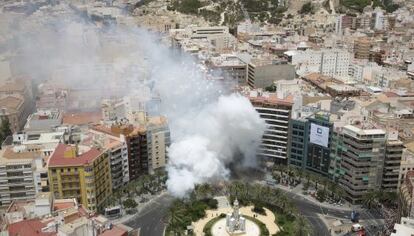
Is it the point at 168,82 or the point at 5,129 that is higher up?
the point at 168,82

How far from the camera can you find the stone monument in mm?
19516

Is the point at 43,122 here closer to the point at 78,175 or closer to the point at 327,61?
the point at 78,175

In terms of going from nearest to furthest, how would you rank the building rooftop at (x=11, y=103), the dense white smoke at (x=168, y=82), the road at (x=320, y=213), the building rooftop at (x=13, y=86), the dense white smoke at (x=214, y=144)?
the road at (x=320, y=213) < the dense white smoke at (x=214, y=144) < the dense white smoke at (x=168, y=82) < the building rooftop at (x=11, y=103) < the building rooftop at (x=13, y=86)

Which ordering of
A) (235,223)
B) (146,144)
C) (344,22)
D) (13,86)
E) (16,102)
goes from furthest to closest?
(344,22)
(13,86)
(16,102)
(146,144)
(235,223)

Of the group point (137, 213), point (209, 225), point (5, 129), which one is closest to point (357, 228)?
point (209, 225)

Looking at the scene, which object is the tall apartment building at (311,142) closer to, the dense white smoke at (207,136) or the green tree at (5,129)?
the dense white smoke at (207,136)

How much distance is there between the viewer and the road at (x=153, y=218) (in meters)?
19.6

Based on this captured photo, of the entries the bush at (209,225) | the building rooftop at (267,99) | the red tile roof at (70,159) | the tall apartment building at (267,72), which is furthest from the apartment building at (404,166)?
the tall apartment building at (267,72)

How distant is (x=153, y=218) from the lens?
20.5 m

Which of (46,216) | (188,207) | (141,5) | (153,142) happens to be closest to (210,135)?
(153,142)

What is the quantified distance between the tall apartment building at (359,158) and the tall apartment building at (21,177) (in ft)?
39.2

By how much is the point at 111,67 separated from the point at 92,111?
21.3ft

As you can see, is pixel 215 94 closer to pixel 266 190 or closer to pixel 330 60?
pixel 266 190

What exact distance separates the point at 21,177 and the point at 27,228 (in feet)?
16.9
